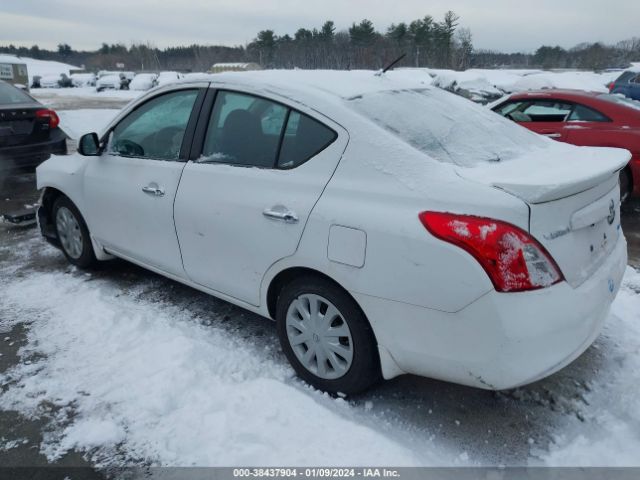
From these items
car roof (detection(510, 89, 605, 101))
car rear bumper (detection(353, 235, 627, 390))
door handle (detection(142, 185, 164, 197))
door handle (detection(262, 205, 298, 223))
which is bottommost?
car rear bumper (detection(353, 235, 627, 390))

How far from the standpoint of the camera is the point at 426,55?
5956 centimetres

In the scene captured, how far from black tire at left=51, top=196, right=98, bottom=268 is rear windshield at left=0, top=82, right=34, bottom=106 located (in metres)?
3.77

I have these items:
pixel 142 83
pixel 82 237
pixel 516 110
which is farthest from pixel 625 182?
pixel 142 83

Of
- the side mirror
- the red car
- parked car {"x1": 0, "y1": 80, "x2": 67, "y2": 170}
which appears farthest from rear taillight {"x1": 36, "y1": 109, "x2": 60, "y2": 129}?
the red car

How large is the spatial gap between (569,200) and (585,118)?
4.96 meters

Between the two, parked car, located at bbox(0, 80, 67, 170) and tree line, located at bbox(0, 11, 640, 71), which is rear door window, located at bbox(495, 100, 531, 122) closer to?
parked car, located at bbox(0, 80, 67, 170)

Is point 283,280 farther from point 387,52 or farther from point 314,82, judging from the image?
point 387,52

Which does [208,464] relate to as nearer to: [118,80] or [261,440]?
[261,440]

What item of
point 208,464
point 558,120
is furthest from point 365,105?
point 558,120

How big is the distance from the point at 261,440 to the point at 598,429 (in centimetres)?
164

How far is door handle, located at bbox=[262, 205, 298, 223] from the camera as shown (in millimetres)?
2543

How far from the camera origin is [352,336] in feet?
8.09

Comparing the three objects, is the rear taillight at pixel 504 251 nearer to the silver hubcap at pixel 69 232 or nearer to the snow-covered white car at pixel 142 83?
the silver hubcap at pixel 69 232

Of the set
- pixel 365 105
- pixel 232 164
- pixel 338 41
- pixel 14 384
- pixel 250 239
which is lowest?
pixel 14 384
